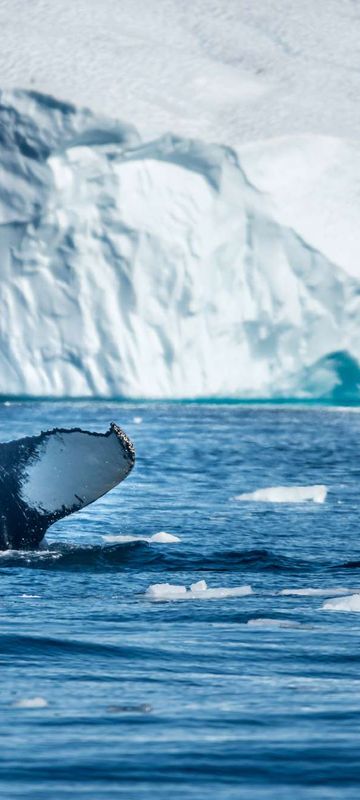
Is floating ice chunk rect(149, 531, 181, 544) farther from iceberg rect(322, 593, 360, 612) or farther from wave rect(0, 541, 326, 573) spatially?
iceberg rect(322, 593, 360, 612)

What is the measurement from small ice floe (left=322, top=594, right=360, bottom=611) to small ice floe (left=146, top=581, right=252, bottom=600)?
0.68 m

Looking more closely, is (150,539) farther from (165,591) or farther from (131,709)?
(131,709)

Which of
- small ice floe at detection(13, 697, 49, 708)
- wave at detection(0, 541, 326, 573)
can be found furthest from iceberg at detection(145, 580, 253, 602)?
small ice floe at detection(13, 697, 49, 708)

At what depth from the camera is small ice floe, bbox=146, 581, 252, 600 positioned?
29.2 feet

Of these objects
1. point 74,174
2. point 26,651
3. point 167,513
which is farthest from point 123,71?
point 26,651

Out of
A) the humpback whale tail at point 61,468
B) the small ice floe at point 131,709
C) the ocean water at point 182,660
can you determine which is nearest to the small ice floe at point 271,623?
the ocean water at point 182,660

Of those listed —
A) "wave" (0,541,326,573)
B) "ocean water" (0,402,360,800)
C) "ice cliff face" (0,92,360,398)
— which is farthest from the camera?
"ice cliff face" (0,92,360,398)

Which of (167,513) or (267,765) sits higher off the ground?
(267,765)

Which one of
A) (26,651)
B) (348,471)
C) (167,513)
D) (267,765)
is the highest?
(267,765)

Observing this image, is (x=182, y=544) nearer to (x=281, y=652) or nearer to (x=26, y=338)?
(x=281, y=652)

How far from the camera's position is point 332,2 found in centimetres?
6138

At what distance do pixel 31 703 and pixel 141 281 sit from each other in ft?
130

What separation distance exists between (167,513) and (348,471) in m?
8.51

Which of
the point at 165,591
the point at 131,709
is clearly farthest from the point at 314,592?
the point at 131,709
